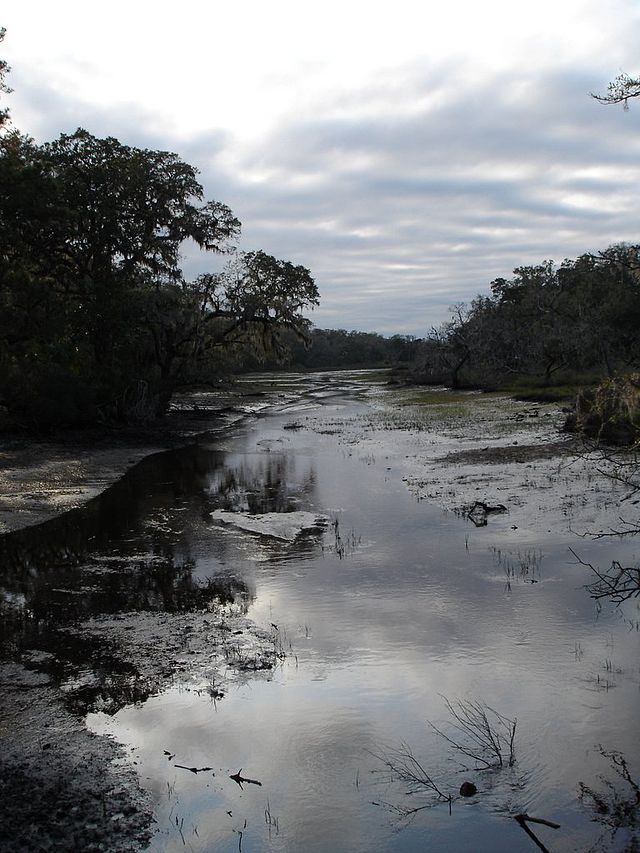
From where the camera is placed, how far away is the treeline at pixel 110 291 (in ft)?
92.1

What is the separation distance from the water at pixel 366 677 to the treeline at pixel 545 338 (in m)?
35.1

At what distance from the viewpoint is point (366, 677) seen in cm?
841

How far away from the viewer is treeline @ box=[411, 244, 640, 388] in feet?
181

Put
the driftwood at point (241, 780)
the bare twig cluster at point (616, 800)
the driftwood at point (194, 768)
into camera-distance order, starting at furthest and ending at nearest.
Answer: the driftwood at point (194, 768) → the driftwood at point (241, 780) → the bare twig cluster at point (616, 800)

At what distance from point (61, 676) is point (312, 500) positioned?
1148 centimetres

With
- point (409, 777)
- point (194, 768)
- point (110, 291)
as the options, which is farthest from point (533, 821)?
point (110, 291)

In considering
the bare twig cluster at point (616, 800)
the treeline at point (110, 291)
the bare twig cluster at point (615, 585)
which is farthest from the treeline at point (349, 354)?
the bare twig cluster at point (616, 800)

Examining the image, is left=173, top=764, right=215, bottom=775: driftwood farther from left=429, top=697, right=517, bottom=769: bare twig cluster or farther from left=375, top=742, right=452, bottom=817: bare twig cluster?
left=429, top=697, right=517, bottom=769: bare twig cluster

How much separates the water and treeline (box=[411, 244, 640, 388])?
35120 mm

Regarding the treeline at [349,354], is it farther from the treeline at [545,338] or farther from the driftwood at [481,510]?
the driftwood at [481,510]

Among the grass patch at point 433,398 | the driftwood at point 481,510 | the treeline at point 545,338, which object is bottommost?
the driftwood at point 481,510

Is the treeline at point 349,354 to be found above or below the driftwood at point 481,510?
above

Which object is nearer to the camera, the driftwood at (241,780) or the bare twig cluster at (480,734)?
the driftwood at (241,780)

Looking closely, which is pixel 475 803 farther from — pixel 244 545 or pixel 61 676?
pixel 244 545
